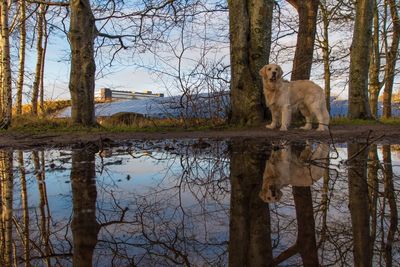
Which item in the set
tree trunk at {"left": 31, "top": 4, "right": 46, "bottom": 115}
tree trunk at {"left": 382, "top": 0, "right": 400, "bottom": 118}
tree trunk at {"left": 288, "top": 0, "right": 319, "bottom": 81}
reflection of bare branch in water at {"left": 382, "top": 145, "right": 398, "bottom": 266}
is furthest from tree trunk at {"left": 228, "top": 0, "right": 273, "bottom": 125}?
tree trunk at {"left": 382, "top": 0, "right": 400, "bottom": 118}

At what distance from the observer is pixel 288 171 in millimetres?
3363

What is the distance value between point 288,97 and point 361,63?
18.6 feet

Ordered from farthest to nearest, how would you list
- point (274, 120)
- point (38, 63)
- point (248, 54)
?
point (38, 63) → point (248, 54) → point (274, 120)

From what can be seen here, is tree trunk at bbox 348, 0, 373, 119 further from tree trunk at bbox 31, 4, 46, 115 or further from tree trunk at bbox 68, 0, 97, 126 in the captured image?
tree trunk at bbox 31, 4, 46, 115

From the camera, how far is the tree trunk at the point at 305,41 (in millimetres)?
12086

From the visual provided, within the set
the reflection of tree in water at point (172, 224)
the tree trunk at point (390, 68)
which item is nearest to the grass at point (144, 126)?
the reflection of tree in water at point (172, 224)

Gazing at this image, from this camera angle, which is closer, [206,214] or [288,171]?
[206,214]

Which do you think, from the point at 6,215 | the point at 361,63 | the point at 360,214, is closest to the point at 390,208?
the point at 360,214

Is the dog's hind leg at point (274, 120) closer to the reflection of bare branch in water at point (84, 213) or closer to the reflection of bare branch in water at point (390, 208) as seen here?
the reflection of bare branch in water at point (390, 208)

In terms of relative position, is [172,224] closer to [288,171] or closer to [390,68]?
[288,171]

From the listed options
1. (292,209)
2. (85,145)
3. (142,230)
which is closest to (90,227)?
(142,230)

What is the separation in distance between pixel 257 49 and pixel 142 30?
494cm

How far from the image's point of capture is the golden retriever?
8406mm

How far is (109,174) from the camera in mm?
3621
